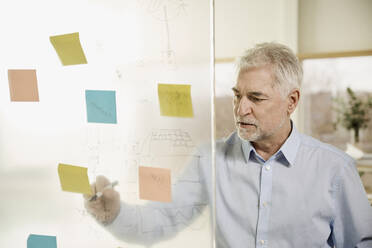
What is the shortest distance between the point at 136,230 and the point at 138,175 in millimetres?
159

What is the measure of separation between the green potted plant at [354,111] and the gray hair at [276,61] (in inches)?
62.1

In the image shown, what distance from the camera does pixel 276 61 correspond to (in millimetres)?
945

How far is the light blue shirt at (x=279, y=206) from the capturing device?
899 mm

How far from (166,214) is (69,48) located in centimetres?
51

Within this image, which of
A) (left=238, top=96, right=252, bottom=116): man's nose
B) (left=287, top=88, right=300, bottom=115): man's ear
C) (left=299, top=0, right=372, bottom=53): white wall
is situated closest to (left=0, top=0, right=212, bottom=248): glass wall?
(left=238, top=96, right=252, bottom=116): man's nose

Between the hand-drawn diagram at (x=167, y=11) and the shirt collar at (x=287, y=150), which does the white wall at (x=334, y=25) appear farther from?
the hand-drawn diagram at (x=167, y=11)

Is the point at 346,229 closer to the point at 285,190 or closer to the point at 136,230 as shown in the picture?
the point at 285,190

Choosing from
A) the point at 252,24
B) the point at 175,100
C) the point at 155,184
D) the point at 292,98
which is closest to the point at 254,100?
the point at 292,98

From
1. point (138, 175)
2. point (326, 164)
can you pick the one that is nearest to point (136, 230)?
point (138, 175)

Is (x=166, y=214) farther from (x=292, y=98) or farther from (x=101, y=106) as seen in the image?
(x=292, y=98)

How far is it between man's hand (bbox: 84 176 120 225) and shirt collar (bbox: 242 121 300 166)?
0.39 m

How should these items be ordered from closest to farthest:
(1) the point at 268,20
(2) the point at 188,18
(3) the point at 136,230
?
(2) the point at 188,18 < (3) the point at 136,230 < (1) the point at 268,20

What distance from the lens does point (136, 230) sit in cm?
92

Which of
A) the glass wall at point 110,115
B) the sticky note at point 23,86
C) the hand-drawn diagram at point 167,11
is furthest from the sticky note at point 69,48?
the hand-drawn diagram at point 167,11
